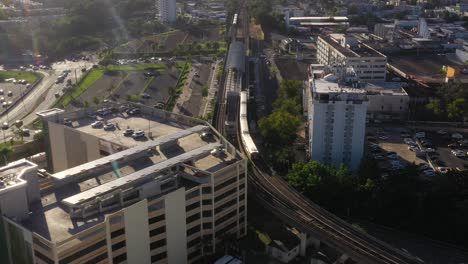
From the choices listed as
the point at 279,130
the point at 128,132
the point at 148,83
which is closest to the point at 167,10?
the point at 148,83

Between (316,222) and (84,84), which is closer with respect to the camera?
(316,222)

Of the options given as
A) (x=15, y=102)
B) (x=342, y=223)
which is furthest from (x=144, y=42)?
(x=342, y=223)

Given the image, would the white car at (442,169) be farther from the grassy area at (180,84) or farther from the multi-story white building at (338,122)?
the grassy area at (180,84)

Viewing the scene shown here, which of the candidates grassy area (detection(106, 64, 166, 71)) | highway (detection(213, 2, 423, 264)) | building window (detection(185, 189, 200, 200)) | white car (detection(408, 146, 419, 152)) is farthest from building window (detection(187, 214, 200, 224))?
grassy area (detection(106, 64, 166, 71))

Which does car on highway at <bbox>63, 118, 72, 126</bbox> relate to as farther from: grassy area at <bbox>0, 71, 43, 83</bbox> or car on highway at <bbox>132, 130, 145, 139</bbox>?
grassy area at <bbox>0, 71, 43, 83</bbox>

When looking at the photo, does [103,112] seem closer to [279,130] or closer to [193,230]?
[193,230]

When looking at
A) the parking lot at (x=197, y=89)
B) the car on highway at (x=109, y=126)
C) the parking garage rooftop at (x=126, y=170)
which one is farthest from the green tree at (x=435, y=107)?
the car on highway at (x=109, y=126)
